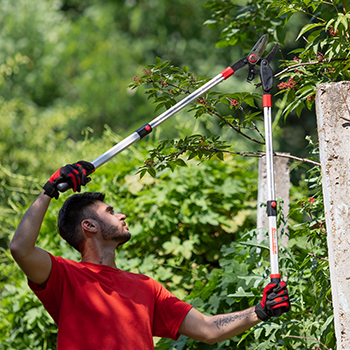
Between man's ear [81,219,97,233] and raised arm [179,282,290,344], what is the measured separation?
641 millimetres

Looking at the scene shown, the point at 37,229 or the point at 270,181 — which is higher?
the point at 37,229

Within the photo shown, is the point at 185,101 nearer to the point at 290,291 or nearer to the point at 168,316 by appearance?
the point at 168,316

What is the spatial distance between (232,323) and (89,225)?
33.0 inches

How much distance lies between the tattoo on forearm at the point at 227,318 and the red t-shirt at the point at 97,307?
0.66ft

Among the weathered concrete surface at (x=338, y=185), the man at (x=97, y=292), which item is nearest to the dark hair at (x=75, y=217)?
the man at (x=97, y=292)

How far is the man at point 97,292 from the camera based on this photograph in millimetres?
1684

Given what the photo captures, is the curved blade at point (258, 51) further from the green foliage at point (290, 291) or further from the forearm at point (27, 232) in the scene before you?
the forearm at point (27, 232)

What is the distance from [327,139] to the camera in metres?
1.67

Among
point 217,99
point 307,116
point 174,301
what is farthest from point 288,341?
point 307,116

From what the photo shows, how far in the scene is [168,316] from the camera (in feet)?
6.88

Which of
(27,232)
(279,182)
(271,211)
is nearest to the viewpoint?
(27,232)

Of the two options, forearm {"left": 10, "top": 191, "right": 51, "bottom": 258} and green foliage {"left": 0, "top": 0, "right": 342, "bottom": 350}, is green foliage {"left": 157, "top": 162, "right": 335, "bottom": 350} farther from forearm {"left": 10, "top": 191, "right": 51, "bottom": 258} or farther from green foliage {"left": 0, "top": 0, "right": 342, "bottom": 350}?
forearm {"left": 10, "top": 191, "right": 51, "bottom": 258}

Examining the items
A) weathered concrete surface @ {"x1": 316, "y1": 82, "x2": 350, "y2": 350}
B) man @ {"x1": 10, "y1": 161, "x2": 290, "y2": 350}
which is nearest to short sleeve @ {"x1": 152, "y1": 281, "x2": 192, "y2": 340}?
man @ {"x1": 10, "y1": 161, "x2": 290, "y2": 350}

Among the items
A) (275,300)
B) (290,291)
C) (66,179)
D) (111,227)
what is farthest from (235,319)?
(66,179)
